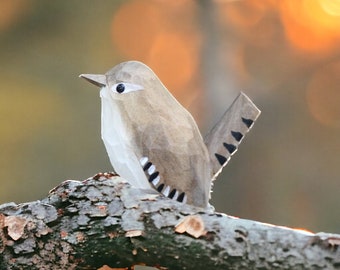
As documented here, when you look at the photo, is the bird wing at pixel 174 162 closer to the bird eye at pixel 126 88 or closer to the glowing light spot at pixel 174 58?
the bird eye at pixel 126 88

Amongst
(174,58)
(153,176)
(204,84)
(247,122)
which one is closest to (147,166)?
(153,176)

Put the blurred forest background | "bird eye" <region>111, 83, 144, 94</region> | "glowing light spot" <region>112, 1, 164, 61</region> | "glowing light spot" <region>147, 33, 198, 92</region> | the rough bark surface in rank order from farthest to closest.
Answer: "glowing light spot" <region>112, 1, 164, 61</region> → "glowing light spot" <region>147, 33, 198, 92</region> → the blurred forest background → "bird eye" <region>111, 83, 144, 94</region> → the rough bark surface

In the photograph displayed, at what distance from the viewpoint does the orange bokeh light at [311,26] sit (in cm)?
243

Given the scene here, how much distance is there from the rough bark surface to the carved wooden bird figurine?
0.02m

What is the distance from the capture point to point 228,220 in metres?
0.66

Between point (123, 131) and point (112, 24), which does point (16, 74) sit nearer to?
point (112, 24)

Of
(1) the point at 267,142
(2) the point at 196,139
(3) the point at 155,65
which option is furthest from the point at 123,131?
(3) the point at 155,65

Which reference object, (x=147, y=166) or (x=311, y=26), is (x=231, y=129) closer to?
(x=147, y=166)

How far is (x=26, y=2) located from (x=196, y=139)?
2064 mm

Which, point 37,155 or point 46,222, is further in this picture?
point 37,155

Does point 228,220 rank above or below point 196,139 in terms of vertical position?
below

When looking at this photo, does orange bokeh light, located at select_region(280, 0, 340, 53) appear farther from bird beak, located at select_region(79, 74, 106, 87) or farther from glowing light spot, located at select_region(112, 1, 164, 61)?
bird beak, located at select_region(79, 74, 106, 87)

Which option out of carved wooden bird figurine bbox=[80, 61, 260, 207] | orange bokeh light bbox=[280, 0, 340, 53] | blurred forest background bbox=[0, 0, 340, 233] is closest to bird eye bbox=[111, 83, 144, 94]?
carved wooden bird figurine bbox=[80, 61, 260, 207]

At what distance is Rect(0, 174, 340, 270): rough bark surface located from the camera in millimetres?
637
